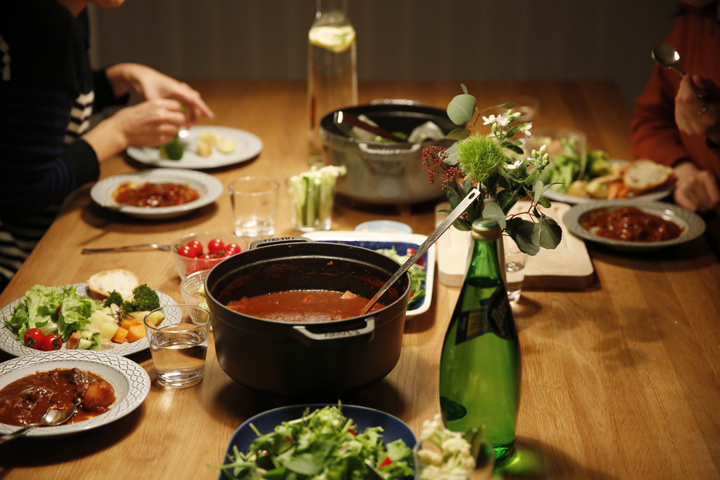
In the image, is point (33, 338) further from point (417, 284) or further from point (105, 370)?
point (417, 284)

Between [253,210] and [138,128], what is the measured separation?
24.0 inches

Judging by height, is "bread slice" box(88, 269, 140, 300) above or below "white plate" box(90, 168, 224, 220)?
below

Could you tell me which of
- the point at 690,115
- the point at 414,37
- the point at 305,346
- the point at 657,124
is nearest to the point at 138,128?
the point at 305,346

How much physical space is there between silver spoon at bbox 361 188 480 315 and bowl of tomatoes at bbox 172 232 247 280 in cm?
44

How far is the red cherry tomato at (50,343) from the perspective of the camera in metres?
1.21

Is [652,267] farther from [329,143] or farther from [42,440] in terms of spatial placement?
[42,440]

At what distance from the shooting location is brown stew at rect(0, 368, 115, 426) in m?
1.01

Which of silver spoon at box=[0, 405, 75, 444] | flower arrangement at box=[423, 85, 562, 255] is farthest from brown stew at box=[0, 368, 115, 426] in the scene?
flower arrangement at box=[423, 85, 562, 255]

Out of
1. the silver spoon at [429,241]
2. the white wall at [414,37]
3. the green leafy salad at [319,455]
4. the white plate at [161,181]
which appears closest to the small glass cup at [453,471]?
the green leafy salad at [319,455]

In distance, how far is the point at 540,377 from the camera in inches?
48.1

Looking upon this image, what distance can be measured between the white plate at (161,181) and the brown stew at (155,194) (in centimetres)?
2

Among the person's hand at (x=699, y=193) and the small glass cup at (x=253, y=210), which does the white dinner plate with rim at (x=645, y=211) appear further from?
the small glass cup at (x=253, y=210)

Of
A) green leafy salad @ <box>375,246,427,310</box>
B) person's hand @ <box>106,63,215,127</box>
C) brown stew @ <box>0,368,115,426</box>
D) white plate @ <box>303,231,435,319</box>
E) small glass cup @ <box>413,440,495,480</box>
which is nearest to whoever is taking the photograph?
small glass cup @ <box>413,440,495,480</box>

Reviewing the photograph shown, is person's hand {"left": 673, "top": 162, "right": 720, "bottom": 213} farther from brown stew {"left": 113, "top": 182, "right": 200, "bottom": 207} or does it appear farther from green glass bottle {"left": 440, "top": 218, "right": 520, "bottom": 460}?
brown stew {"left": 113, "top": 182, "right": 200, "bottom": 207}
